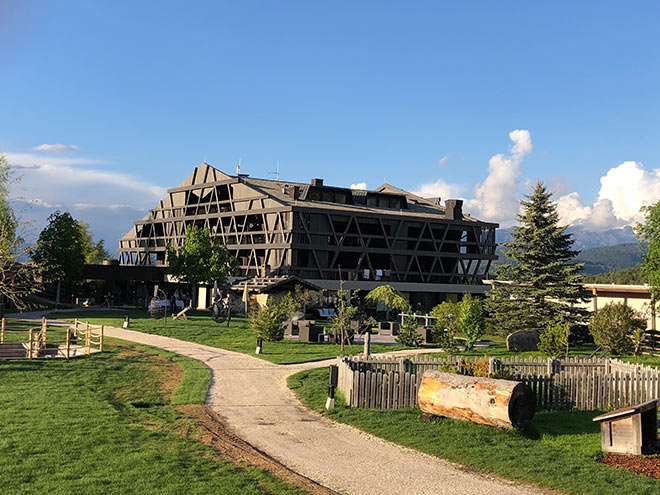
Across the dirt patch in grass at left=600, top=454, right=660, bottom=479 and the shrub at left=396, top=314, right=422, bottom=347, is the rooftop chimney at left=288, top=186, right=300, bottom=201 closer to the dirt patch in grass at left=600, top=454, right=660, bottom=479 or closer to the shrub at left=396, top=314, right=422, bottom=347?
the shrub at left=396, top=314, right=422, bottom=347

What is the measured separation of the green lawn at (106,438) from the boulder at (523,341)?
692 inches

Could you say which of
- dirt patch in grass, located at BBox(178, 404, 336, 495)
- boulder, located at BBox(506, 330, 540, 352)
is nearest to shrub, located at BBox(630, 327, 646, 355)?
boulder, located at BBox(506, 330, 540, 352)

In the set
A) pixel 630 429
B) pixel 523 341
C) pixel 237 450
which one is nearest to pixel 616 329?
pixel 523 341

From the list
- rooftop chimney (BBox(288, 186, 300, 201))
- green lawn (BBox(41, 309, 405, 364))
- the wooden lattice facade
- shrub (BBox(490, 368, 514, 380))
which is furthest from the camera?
rooftop chimney (BBox(288, 186, 300, 201))

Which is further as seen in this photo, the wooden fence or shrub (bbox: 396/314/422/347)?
shrub (bbox: 396/314/422/347)

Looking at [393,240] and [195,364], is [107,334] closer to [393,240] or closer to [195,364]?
[195,364]

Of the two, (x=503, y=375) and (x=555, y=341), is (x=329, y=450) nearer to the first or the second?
(x=503, y=375)

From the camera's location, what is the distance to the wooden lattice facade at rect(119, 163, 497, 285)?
65062 millimetres

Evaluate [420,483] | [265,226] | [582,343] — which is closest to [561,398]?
[420,483]

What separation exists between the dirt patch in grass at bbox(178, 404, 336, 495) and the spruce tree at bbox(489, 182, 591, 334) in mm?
28140

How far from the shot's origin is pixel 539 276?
40.6 metres

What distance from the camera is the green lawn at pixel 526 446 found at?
38.4 ft

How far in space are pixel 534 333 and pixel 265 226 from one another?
38342mm

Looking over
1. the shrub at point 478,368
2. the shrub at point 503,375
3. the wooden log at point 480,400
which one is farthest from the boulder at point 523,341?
the wooden log at point 480,400
